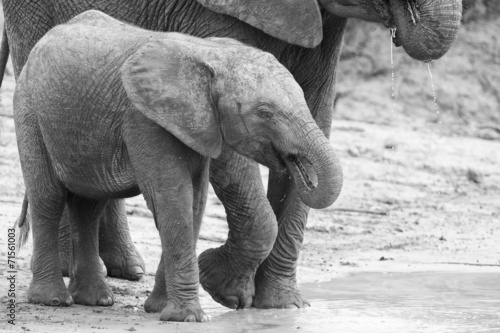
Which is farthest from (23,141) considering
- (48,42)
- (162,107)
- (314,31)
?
(314,31)

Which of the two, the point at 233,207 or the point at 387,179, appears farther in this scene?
the point at 387,179

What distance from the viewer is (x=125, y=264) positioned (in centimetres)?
770

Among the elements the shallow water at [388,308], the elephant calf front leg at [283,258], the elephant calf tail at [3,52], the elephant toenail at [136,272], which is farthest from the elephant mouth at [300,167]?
the elephant calf tail at [3,52]

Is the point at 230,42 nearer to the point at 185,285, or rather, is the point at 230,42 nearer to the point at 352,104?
the point at 185,285

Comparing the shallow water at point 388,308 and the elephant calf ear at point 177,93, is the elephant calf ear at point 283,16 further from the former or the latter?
the shallow water at point 388,308

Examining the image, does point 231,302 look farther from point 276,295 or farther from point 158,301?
point 158,301

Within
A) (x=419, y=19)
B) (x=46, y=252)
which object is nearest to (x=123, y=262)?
(x=46, y=252)

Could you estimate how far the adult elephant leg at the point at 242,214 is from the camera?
6.48m

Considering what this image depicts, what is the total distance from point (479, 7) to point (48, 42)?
8.56m

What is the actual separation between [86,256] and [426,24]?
1.95 m

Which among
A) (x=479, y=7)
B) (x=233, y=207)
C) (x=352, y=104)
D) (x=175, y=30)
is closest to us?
(x=233, y=207)

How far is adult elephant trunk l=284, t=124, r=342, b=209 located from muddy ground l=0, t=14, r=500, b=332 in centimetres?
70

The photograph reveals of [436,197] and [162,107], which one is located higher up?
[162,107]

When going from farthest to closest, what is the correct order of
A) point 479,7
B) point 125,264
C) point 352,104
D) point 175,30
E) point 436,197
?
1. point 479,7
2. point 352,104
3. point 436,197
4. point 125,264
5. point 175,30
